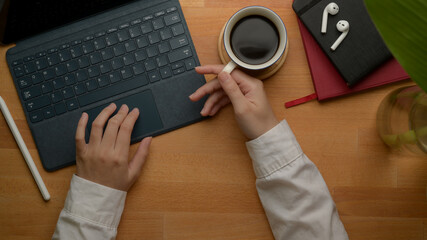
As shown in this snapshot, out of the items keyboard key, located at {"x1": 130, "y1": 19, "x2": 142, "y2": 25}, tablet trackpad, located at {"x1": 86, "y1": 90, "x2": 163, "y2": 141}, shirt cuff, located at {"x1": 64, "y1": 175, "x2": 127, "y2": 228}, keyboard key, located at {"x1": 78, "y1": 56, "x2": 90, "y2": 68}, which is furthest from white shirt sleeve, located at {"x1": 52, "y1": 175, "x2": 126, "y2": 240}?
keyboard key, located at {"x1": 130, "y1": 19, "x2": 142, "y2": 25}

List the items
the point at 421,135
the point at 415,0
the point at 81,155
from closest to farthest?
the point at 415,0, the point at 421,135, the point at 81,155

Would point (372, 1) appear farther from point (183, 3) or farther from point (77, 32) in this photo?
point (77, 32)

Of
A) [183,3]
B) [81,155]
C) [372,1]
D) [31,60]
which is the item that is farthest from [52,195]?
A: [372,1]

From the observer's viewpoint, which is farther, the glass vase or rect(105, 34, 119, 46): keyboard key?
rect(105, 34, 119, 46): keyboard key

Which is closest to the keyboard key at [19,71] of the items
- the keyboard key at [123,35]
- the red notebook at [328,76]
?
the keyboard key at [123,35]

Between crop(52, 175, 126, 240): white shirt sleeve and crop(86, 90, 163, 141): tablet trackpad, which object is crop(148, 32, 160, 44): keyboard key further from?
crop(52, 175, 126, 240): white shirt sleeve

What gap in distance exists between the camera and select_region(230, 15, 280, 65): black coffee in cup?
0.58m

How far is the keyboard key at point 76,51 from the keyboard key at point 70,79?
4cm

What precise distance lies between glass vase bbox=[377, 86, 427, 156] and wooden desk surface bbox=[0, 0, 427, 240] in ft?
0.09

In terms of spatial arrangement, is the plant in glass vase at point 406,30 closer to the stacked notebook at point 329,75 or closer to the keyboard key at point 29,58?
the stacked notebook at point 329,75

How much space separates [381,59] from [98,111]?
1.84ft

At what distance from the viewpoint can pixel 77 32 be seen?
65 centimetres

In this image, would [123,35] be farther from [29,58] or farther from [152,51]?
[29,58]

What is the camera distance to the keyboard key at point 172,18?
0.64 metres
